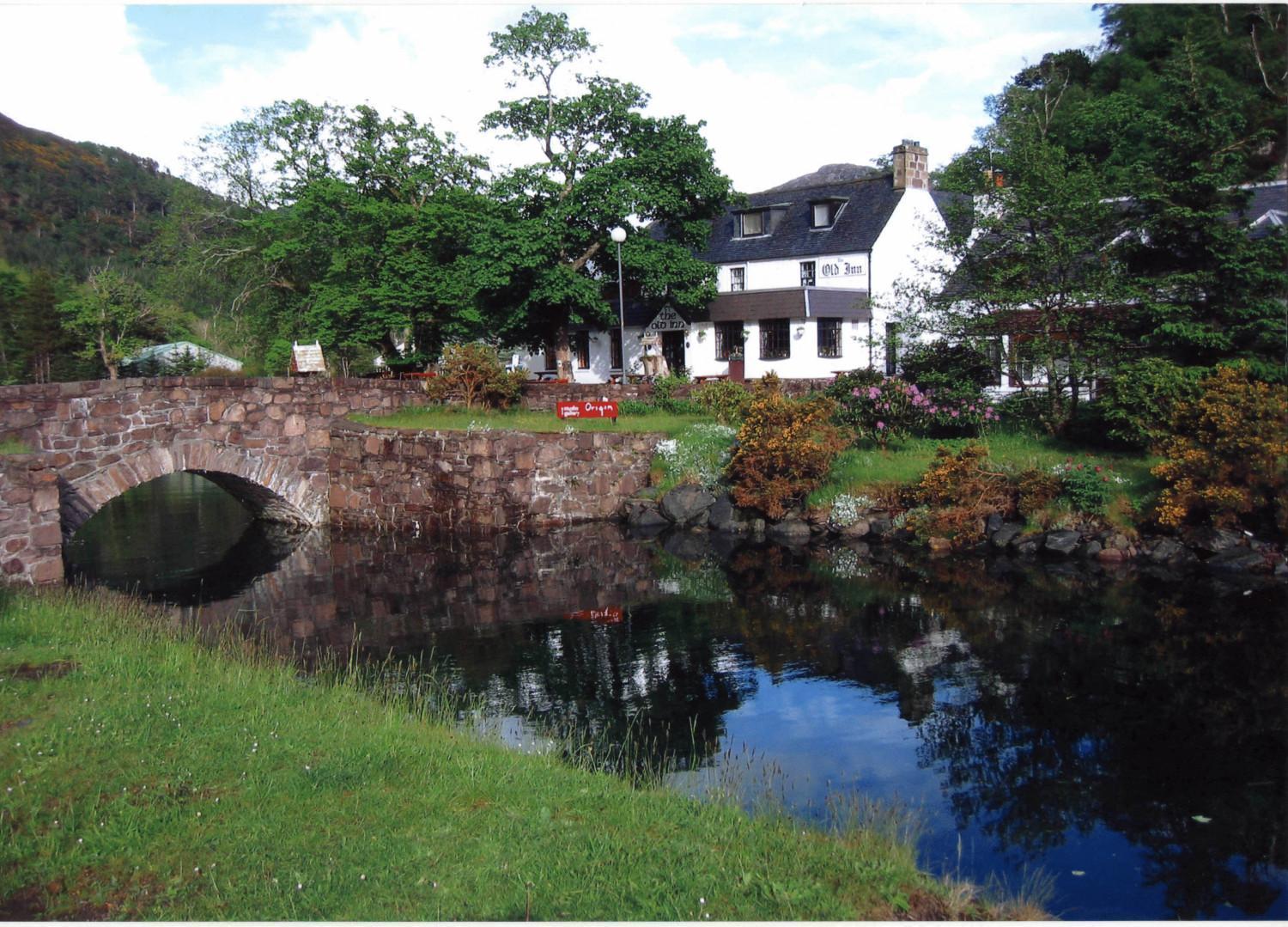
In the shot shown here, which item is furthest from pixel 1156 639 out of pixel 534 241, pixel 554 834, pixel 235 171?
pixel 235 171

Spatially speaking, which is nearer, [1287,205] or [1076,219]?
[1076,219]

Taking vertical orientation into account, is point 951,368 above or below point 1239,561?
above

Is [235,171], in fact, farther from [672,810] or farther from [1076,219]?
[672,810]

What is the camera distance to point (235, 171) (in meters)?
43.7

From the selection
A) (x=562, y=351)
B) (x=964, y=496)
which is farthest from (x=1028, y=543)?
(x=562, y=351)

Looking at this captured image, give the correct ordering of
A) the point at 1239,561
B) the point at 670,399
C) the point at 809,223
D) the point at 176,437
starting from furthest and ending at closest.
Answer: the point at 809,223 → the point at 670,399 → the point at 176,437 → the point at 1239,561

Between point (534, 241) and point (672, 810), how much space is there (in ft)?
91.8

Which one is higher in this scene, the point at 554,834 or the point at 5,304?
the point at 5,304

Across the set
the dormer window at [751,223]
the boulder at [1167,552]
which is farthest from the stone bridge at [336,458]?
the dormer window at [751,223]

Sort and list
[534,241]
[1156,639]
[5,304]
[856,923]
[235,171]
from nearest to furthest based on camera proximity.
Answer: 1. [856,923]
2. [1156,639]
3. [534,241]
4. [235,171]
5. [5,304]

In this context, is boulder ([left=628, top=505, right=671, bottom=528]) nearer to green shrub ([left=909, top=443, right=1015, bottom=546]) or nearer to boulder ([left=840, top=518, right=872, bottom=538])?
boulder ([left=840, top=518, right=872, bottom=538])

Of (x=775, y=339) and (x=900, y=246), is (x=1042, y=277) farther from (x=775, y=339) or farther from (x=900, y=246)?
(x=900, y=246)

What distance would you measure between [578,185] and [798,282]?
42.1 ft

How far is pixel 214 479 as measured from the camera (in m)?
24.8
